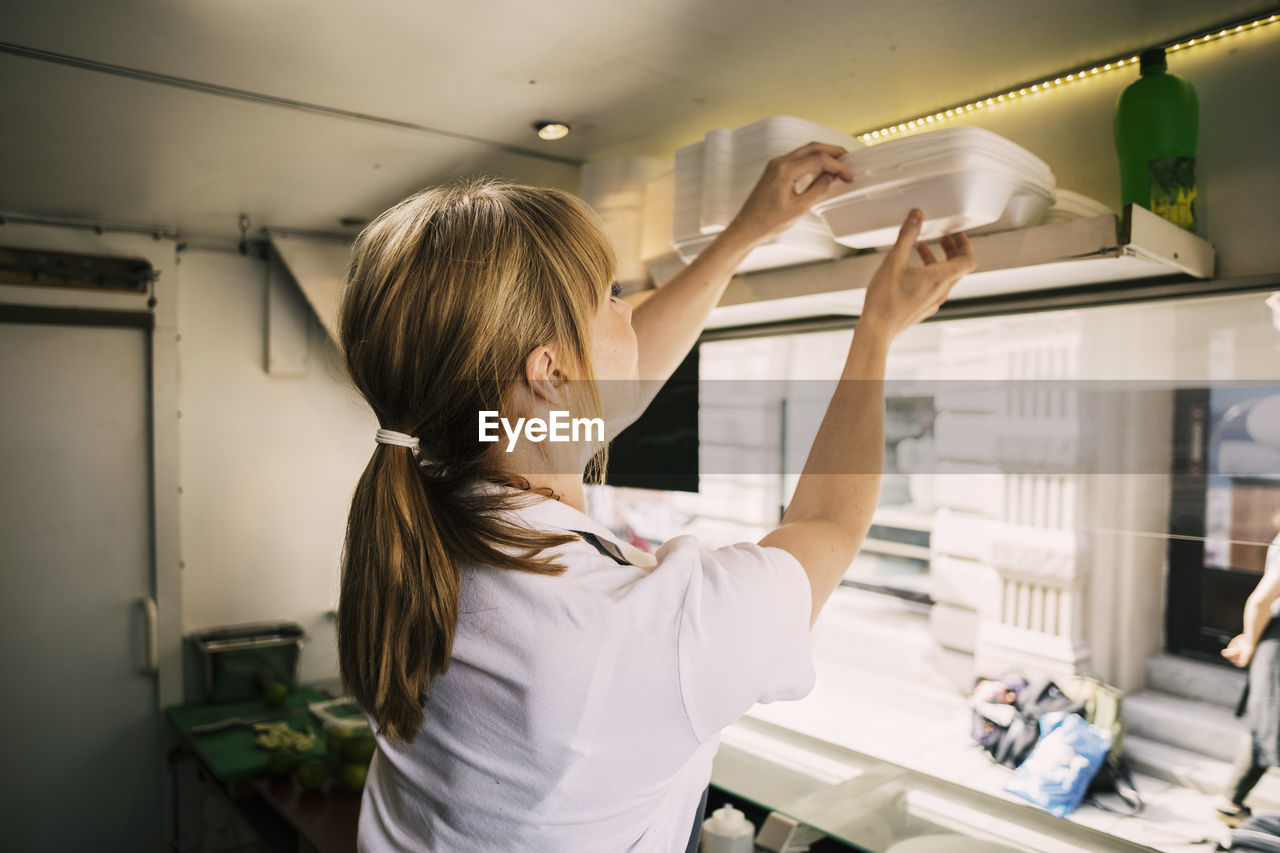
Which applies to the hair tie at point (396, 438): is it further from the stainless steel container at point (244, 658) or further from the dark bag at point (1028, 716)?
the stainless steel container at point (244, 658)

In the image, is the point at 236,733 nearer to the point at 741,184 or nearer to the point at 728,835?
the point at 728,835

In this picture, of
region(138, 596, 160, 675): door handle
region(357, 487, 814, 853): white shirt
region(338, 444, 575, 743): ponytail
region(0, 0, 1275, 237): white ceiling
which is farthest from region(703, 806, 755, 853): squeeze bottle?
region(138, 596, 160, 675): door handle

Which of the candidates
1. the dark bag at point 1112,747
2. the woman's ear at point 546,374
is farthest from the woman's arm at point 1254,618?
the woman's ear at point 546,374

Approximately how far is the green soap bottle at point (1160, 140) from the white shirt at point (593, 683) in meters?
0.85

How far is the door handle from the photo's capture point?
2.93 metres

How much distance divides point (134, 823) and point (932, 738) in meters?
2.79

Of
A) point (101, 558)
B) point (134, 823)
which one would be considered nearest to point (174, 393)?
point (101, 558)

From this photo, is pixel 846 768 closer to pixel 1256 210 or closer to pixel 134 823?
pixel 1256 210

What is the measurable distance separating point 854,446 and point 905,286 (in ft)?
0.80

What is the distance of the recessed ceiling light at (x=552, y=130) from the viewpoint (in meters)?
1.71

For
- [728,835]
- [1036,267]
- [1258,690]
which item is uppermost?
[1036,267]

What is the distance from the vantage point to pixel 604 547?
0.83m

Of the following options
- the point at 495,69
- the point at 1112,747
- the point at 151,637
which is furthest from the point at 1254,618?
the point at 151,637

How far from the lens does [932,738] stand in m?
1.69
